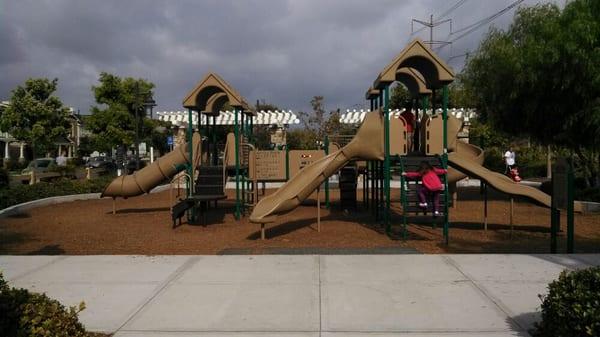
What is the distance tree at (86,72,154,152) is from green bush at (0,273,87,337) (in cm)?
3458

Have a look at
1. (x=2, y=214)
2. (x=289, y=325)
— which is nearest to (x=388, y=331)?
(x=289, y=325)

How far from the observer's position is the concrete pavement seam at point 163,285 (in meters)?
5.44

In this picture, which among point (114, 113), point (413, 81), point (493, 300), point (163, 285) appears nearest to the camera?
point (493, 300)

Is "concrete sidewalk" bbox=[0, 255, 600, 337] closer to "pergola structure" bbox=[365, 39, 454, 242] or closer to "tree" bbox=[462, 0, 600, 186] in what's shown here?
"pergola structure" bbox=[365, 39, 454, 242]

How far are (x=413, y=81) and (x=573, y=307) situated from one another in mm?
9836

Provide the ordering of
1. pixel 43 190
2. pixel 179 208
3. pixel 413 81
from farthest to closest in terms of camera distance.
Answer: pixel 43 190 < pixel 413 81 < pixel 179 208

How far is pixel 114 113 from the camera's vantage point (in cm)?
3747

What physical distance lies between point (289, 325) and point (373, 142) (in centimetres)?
708

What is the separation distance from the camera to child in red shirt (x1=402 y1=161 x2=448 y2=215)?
10461 millimetres

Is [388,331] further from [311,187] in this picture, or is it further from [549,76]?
[549,76]

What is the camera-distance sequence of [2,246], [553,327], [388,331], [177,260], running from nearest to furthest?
[553,327] < [388,331] < [177,260] < [2,246]

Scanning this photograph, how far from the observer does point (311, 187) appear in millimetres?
11445

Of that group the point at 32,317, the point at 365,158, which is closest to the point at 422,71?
the point at 365,158

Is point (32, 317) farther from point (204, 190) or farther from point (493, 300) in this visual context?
point (204, 190)
